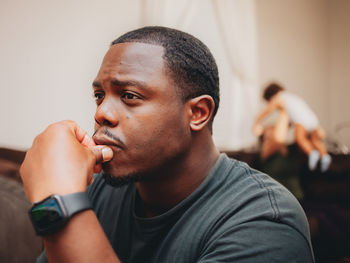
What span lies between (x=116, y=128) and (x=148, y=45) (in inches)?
10.6

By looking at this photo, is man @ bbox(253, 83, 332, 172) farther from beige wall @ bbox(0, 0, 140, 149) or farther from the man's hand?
the man's hand

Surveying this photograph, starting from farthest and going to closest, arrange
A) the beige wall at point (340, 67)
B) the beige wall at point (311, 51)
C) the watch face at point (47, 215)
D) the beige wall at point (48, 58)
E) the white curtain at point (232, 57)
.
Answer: the beige wall at point (340, 67) < the beige wall at point (311, 51) < the white curtain at point (232, 57) < the beige wall at point (48, 58) < the watch face at point (47, 215)

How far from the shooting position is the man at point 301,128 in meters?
3.50

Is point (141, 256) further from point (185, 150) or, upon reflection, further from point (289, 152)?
point (289, 152)

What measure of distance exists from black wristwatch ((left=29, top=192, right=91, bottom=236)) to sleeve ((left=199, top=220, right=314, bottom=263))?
314 millimetres

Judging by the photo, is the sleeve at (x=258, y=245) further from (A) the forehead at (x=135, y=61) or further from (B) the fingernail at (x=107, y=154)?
(A) the forehead at (x=135, y=61)

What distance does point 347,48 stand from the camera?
5.72m

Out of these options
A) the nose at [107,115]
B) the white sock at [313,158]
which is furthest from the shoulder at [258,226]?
the white sock at [313,158]

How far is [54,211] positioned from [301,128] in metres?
3.54

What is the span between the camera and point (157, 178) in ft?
3.14

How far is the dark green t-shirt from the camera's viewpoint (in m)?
0.70

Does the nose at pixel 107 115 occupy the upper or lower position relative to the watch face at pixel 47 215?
upper

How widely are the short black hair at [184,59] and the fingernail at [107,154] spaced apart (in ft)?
0.90

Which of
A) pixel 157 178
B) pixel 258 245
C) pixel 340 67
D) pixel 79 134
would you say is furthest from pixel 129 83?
pixel 340 67
